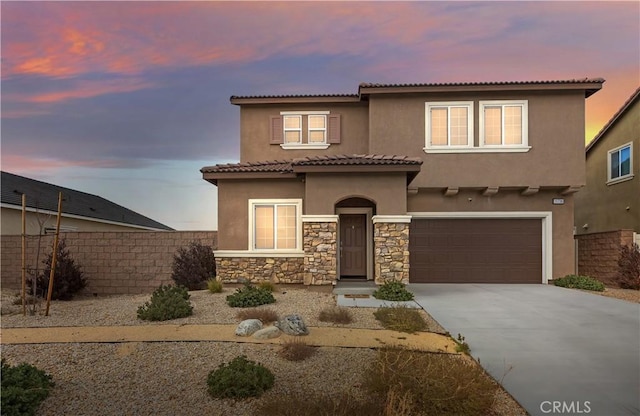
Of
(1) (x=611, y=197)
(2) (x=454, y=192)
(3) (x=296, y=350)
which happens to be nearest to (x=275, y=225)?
(2) (x=454, y=192)

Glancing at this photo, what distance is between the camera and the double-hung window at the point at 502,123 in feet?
48.2

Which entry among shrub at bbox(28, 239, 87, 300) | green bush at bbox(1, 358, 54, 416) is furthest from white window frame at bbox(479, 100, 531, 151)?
shrub at bbox(28, 239, 87, 300)

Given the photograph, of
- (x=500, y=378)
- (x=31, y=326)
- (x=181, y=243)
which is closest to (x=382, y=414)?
(x=500, y=378)

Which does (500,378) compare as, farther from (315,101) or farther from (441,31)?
(315,101)

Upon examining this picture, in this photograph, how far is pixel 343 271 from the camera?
576 inches

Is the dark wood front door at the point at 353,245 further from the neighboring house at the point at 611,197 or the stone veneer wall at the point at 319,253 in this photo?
the neighboring house at the point at 611,197

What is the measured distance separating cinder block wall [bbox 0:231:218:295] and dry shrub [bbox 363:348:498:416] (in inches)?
452

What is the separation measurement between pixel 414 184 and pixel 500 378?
9.61 meters

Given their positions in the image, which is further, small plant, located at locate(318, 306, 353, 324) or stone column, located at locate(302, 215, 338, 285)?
stone column, located at locate(302, 215, 338, 285)

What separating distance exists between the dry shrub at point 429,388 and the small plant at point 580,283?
1075 centimetres

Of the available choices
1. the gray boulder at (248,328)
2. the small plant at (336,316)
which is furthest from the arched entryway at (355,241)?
the gray boulder at (248,328)

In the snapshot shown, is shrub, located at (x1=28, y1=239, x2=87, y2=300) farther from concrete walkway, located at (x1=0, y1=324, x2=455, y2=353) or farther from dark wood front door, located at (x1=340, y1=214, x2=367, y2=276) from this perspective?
dark wood front door, located at (x1=340, y1=214, x2=367, y2=276)

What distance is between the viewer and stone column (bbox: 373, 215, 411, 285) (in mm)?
12086

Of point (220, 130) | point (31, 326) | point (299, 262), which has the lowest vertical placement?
point (31, 326)
